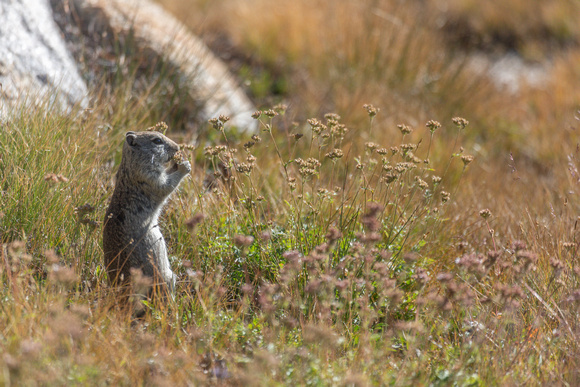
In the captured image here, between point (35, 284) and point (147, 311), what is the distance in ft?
2.23

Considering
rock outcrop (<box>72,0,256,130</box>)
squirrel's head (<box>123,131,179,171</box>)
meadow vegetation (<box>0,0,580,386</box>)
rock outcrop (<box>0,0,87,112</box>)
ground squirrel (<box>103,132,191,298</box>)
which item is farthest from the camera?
rock outcrop (<box>72,0,256,130</box>)

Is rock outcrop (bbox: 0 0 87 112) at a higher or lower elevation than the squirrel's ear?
lower

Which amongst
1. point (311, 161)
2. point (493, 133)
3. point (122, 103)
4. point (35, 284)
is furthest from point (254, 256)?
point (493, 133)

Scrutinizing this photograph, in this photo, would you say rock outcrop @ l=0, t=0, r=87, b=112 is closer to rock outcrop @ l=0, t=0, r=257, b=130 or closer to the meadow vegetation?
rock outcrop @ l=0, t=0, r=257, b=130

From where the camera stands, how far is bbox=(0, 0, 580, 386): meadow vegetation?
9.99ft

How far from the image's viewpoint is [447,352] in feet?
11.2

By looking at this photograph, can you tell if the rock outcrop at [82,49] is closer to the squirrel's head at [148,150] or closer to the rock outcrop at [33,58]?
the rock outcrop at [33,58]

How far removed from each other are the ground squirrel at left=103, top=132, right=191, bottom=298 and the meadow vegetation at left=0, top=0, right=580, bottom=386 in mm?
161

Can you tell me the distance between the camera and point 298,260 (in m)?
3.48

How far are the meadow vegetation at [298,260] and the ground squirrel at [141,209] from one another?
0.16m

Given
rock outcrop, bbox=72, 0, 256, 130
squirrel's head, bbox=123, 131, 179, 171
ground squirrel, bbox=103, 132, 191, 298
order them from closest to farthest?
ground squirrel, bbox=103, 132, 191, 298 < squirrel's head, bbox=123, 131, 179, 171 < rock outcrop, bbox=72, 0, 256, 130

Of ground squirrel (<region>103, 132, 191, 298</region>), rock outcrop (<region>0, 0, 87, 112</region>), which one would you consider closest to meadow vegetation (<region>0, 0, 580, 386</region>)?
ground squirrel (<region>103, 132, 191, 298</region>)

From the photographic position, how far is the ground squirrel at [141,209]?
380cm

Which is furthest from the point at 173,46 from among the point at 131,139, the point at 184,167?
the point at 184,167
